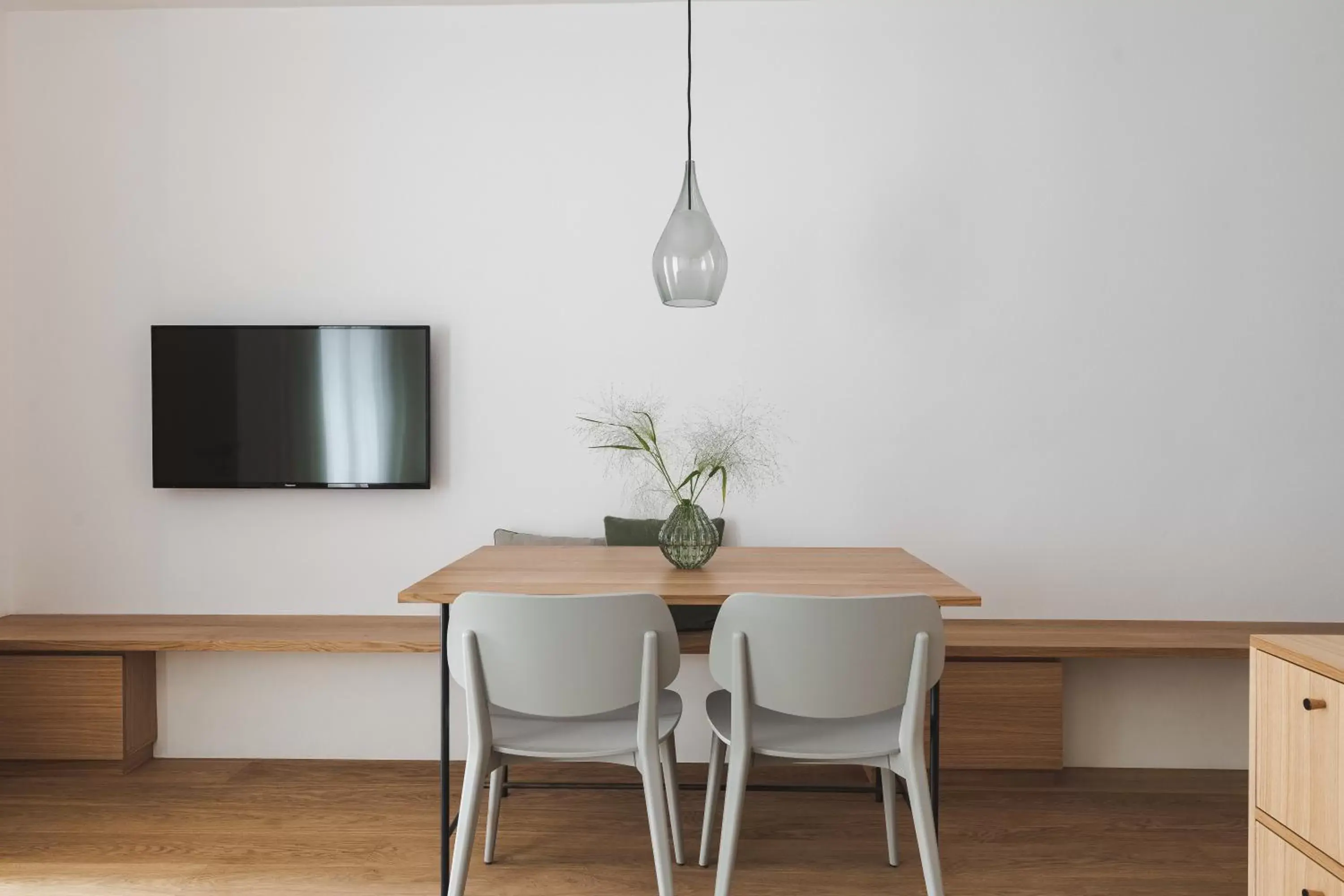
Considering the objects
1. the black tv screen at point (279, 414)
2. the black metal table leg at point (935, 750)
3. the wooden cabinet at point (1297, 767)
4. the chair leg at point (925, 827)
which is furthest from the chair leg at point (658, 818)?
the black tv screen at point (279, 414)

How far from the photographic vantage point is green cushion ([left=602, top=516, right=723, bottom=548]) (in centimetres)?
336

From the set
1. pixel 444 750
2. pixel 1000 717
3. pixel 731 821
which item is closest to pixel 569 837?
pixel 444 750

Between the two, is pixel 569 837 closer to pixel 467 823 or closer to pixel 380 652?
pixel 467 823

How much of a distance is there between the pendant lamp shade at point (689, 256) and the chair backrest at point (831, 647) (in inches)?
36.2

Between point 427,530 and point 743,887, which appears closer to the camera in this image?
point 743,887

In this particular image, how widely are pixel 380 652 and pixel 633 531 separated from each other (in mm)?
950

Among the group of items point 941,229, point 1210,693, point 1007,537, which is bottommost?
point 1210,693

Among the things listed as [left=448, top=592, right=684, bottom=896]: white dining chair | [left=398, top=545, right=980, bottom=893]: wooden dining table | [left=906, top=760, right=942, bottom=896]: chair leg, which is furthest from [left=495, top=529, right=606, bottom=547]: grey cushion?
[left=906, top=760, right=942, bottom=896]: chair leg

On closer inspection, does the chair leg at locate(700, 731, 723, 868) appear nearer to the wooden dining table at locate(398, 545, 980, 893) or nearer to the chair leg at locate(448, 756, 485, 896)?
the wooden dining table at locate(398, 545, 980, 893)

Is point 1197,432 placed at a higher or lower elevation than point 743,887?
higher

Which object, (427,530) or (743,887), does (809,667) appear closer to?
(743,887)

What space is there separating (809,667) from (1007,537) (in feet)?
5.48

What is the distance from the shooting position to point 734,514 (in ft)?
11.5

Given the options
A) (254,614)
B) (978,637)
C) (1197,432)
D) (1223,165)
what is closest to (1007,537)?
(978,637)
